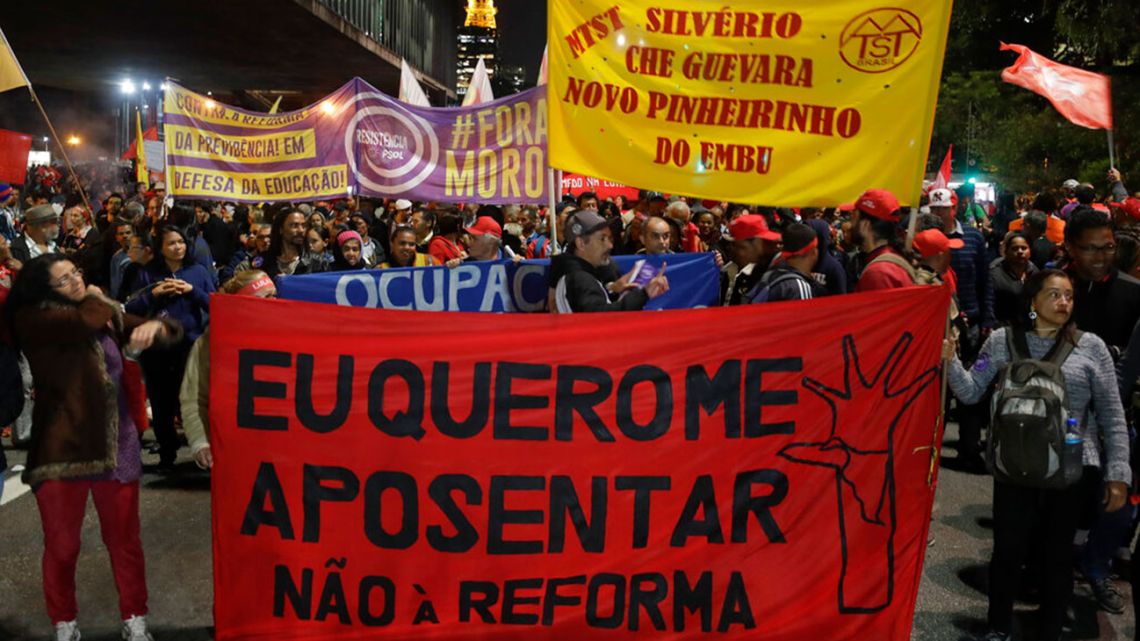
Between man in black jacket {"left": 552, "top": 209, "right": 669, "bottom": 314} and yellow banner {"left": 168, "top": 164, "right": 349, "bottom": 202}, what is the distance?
418 cm

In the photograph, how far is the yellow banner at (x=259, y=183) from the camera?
910 cm

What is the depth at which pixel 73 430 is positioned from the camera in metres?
4.53

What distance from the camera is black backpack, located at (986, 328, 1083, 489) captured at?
4.41m

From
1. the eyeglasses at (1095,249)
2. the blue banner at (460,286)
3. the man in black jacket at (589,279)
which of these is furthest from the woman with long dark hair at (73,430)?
the eyeglasses at (1095,249)

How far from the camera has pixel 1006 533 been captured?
4.62m

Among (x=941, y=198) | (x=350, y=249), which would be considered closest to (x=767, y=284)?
(x=941, y=198)

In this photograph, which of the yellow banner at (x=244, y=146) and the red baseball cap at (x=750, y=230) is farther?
the yellow banner at (x=244, y=146)

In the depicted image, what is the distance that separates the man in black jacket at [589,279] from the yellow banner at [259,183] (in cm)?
418

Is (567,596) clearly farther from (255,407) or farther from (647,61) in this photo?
(647,61)

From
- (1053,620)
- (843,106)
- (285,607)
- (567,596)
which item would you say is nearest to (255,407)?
(285,607)

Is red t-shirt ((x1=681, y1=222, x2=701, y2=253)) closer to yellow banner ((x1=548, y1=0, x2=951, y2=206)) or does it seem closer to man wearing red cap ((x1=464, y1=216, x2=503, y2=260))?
man wearing red cap ((x1=464, y1=216, x2=503, y2=260))

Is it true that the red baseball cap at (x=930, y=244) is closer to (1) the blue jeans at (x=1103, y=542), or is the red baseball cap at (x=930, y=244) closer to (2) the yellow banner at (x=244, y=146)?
(1) the blue jeans at (x=1103, y=542)

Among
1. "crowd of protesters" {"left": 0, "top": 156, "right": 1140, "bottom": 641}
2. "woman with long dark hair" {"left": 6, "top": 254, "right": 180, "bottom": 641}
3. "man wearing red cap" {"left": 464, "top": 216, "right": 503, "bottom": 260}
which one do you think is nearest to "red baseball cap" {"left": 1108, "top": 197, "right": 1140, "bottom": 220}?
"crowd of protesters" {"left": 0, "top": 156, "right": 1140, "bottom": 641}

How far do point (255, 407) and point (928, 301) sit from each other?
2.65 m
